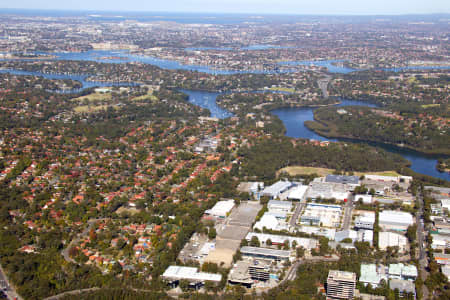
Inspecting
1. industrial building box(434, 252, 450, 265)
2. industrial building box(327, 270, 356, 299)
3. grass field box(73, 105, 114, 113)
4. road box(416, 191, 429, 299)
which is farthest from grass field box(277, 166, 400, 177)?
grass field box(73, 105, 114, 113)

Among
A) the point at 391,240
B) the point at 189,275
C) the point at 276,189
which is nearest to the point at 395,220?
the point at 391,240

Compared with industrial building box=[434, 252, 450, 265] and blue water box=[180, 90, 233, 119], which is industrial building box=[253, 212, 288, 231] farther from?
blue water box=[180, 90, 233, 119]

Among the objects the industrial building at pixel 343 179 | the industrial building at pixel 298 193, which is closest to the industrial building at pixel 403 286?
the industrial building at pixel 298 193

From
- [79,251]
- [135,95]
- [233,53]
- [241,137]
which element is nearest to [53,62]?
[135,95]

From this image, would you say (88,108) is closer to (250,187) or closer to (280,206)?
(250,187)

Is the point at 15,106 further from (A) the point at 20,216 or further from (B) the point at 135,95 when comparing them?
(A) the point at 20,216

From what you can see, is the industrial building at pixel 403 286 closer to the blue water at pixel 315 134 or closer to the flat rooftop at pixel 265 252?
the flat rooftop at pixel 265 252
